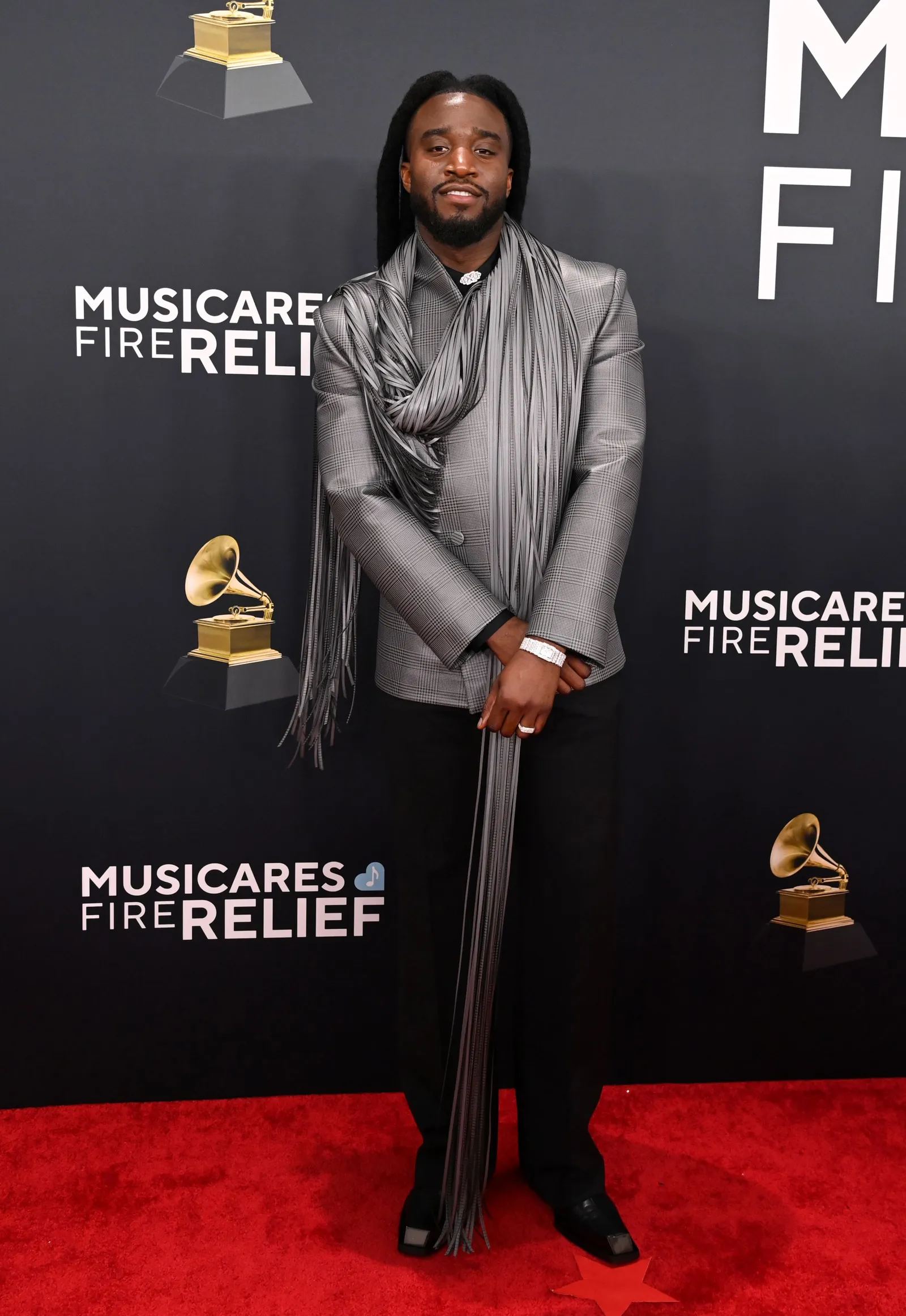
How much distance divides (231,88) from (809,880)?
6.17ft

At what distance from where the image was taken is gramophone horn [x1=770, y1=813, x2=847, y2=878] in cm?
238

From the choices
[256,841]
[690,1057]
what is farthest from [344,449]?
[690,1057]

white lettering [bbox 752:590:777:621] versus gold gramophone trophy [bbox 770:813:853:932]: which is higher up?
Answer: white lettering [bbox 752:590:777:621]

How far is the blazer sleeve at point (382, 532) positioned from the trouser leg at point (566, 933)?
0.22 m

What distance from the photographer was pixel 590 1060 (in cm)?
192

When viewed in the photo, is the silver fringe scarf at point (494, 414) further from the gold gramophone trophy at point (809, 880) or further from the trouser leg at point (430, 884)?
the gold gramophone trophy at point (809, 880)

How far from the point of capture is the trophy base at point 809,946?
94.4 inches

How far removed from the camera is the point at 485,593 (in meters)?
1.71

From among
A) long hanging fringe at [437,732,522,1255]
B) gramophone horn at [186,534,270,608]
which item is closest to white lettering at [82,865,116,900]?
gramophone horn at [186,534,270,608]

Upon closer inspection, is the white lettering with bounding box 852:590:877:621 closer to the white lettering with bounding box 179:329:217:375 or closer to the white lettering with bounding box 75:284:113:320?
the white lettering with bounding box 179:329:217:375

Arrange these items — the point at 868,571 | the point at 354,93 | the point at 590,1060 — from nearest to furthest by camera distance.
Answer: the point at 590,1060 < the point at 354,93 < the point at 868,571

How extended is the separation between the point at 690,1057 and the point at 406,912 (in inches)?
33.8

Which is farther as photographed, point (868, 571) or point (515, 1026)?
point (868, 571)

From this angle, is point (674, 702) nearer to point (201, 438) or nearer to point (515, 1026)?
point (515, 1026)
